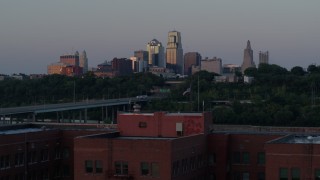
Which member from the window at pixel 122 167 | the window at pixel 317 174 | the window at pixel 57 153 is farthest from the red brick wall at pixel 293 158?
the window at pixel 57 153

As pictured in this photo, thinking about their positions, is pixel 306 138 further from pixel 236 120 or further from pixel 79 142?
pixel 236 120

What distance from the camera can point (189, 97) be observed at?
12231 cm

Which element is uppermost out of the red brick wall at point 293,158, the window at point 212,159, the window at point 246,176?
the red brick wall at point 293,158

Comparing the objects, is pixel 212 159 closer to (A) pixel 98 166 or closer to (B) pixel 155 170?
(B) pixel 155 170

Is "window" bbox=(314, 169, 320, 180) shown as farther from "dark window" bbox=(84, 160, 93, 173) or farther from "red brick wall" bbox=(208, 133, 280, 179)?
"dark window" bbox=(84, 160, 93, 173)

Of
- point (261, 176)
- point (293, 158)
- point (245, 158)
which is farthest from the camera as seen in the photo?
point (245, 158)

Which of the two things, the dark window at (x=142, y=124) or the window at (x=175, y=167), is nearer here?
the window at (x=175, y=167)

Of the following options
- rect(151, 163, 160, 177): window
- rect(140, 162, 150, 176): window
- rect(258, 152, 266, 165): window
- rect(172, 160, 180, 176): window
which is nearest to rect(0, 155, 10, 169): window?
rect(140, 162, 150, 176): window

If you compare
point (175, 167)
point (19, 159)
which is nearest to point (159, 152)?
point (175, 167)

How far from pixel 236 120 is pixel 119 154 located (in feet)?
200

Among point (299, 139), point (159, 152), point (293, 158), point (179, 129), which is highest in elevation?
point (179, 129)

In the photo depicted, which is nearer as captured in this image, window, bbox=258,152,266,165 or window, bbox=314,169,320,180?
window, bbox=314,169,320,180

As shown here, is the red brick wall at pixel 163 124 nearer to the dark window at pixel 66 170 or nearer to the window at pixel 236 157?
the window at pixel 236 157

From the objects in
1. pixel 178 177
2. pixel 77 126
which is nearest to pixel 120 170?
pixel 178 177
